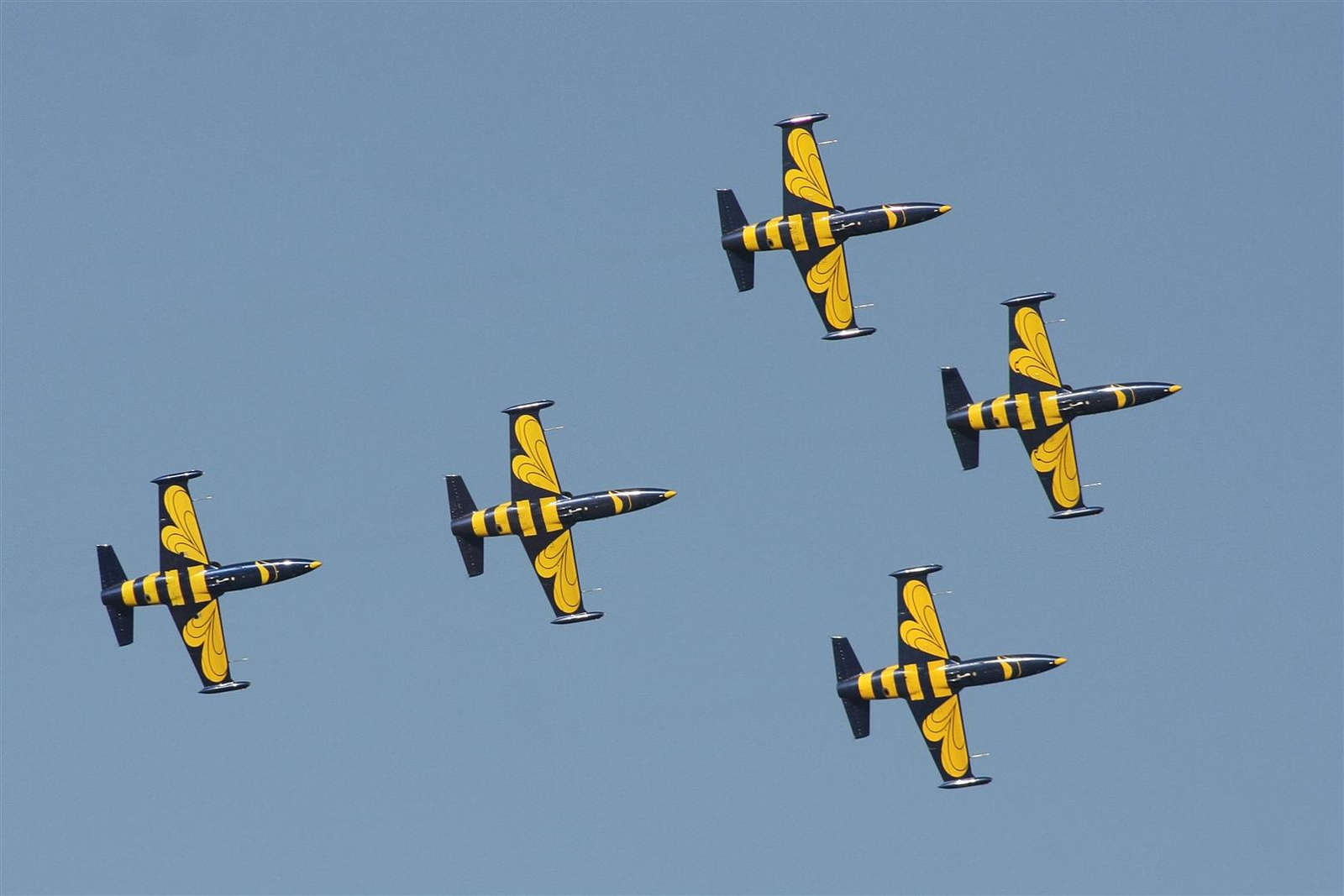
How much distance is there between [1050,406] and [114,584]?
50.9 meters

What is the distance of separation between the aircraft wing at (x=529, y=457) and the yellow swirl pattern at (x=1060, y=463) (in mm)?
25839

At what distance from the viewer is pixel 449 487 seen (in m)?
162

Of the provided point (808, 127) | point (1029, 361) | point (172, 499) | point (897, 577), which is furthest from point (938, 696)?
point (172, 499)

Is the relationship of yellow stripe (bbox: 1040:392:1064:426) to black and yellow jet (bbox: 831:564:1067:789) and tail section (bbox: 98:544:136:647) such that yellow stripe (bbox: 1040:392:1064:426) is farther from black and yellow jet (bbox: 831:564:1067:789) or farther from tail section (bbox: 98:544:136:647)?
tail section (bbox: 98:544:136:647)

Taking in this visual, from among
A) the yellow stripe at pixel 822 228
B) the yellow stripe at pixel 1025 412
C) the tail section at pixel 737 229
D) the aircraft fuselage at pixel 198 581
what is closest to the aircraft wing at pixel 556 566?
the aircraft fuselage at pixel 198 581

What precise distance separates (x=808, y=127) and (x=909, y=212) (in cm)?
719

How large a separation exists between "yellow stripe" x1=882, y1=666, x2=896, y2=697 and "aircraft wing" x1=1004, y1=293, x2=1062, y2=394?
53.7 ft

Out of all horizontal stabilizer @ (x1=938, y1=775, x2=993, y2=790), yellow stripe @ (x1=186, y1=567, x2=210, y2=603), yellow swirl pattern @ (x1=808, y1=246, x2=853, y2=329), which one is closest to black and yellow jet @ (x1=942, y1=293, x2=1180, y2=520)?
yellow swirl pattern @ (x1=808, y1=246, x2=853, y2=329)

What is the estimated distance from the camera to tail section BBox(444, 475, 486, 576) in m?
161

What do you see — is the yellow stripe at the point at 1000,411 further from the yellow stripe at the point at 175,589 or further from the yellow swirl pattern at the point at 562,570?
the yellow stripe at the point at 175,589

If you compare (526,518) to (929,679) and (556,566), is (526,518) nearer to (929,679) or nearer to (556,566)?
(556,566)

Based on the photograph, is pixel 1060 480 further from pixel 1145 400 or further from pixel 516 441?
pixel 516 441

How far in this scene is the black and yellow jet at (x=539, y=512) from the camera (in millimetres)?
160750

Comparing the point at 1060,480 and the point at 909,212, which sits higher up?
the point at 909,212
